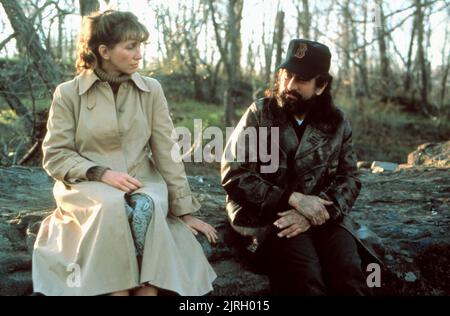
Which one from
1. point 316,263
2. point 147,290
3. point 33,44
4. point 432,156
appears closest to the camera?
point 147,290

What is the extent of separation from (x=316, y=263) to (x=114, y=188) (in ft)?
4.02

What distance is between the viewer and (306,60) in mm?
3670

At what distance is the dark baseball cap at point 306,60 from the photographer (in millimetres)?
3656

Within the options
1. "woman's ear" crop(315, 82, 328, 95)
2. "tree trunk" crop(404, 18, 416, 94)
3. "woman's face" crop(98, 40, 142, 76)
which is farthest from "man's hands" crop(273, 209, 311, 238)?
"tree trunk" crop(404, 18, 416, 94)

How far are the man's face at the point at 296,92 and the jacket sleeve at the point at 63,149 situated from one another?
4.22 ft

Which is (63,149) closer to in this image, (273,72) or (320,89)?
(320,89)

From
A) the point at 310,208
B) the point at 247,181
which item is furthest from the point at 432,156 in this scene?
the point at 247,181

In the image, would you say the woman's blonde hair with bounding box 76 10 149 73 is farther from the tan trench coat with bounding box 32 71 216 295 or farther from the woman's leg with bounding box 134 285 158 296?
the woman's leg with bounding box 134 285 158 296

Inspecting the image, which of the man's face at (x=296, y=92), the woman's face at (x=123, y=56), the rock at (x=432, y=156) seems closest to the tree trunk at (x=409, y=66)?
the rock at (x=432, y=156)

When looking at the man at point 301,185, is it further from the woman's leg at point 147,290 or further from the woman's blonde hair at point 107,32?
the woman's blonde hair at point 107,32

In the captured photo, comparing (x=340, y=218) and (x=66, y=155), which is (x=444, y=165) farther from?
(x=66, y=155)

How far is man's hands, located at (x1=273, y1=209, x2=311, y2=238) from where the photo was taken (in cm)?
346

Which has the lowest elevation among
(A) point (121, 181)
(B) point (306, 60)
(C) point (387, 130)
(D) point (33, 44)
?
(C) point (387, 130)
